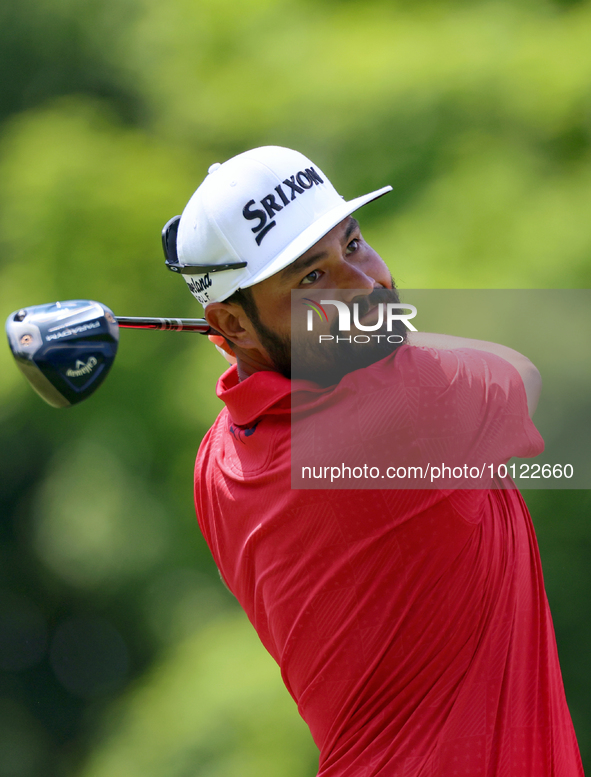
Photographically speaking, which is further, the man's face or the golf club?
the man's face

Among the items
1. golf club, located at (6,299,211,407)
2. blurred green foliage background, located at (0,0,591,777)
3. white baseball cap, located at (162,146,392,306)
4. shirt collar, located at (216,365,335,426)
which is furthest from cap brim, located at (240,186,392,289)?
blurred green foliage background, located at (0,0,591,777)

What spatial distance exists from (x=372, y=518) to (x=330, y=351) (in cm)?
28

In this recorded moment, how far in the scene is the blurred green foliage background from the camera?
2.52 metres

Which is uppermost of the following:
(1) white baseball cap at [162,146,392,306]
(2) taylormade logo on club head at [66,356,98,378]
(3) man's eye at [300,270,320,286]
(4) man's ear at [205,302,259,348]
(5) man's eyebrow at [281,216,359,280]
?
(1) white baseball cap at [162,146,392,306]

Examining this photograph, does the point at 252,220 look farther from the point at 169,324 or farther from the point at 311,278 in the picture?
the point at 169,324

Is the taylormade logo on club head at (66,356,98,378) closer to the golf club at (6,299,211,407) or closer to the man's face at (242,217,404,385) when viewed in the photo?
the golf club at (6,299,211,407)

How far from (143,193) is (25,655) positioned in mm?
1913

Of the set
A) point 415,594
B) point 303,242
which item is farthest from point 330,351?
point 415,594

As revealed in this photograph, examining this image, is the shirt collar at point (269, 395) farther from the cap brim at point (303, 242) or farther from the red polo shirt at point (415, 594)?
the cap brim at point (303, 242)

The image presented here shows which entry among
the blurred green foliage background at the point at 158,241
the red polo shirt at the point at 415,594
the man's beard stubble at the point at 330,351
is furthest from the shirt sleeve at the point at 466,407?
the blurred green foliage background at the point at 158,241

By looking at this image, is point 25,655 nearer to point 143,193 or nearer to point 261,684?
point 261,684

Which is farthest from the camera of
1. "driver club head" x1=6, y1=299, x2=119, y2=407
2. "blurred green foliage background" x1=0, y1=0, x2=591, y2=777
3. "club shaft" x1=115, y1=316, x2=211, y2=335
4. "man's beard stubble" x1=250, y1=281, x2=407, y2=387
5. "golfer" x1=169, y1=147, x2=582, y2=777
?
"blurred green foliage background" x1=0, y1=0, x2=591, y2=777

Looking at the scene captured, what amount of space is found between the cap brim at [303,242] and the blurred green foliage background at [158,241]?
1.31 metres

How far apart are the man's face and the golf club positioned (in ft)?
0.98
